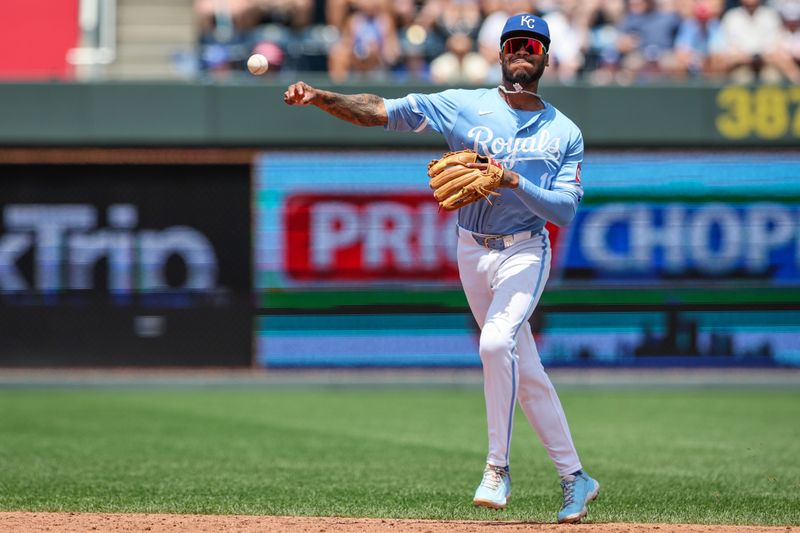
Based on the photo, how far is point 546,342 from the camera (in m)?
15.0

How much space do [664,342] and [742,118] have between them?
2.58 m

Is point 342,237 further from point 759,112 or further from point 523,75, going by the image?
point 523,75

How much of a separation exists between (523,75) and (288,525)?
2148 millimetres

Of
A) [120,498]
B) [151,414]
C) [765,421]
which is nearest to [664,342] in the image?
[765,421]

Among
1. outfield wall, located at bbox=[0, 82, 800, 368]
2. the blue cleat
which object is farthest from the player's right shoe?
outfield wall, located at bbox=[0, 82, 800, 368]

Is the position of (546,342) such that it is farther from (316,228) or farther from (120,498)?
(120,498)

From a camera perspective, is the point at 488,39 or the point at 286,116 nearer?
the point at 286,116

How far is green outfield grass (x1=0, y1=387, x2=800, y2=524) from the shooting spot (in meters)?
6.70

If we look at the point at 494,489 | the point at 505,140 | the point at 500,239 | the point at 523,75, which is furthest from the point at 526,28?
the point at 494,489

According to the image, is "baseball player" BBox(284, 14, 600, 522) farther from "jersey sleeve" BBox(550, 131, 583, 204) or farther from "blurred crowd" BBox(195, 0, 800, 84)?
"blurred crowd" BBox(195, 0, 800, 84)

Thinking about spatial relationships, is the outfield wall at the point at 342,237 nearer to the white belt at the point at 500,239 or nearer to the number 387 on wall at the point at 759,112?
the number 387 on wall at the point at 759,112

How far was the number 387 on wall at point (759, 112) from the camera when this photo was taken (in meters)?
14.8

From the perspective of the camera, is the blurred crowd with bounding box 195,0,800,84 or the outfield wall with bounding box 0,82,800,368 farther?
the blurred crowd with bounding box 195,0,800,84

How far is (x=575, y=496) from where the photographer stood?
5875 millimetres
